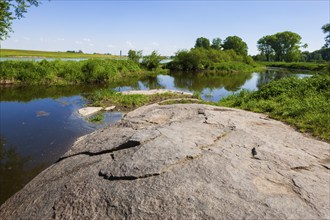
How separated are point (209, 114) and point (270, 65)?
10845cm

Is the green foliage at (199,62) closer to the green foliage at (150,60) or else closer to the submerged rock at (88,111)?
the green foliage at (150,60)

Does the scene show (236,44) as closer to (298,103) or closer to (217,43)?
(217,43)

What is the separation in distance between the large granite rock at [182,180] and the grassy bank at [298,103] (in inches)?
136

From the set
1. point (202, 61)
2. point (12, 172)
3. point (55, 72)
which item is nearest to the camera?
point (12, 172)

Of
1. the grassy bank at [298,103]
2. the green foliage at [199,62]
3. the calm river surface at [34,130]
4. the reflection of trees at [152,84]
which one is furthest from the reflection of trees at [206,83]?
the green foliage at [199,62]

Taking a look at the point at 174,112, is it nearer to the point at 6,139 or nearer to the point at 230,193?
the point at 230,193

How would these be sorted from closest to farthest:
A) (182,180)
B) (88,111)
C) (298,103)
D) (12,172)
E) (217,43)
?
(182,180), (12,172), (298,103), (88,111), (217,43)

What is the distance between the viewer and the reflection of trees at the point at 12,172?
824 centimetres

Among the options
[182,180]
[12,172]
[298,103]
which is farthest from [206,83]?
[182,180]

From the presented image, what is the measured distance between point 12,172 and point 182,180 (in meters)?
7.69

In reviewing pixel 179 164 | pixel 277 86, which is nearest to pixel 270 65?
pixel 277 86

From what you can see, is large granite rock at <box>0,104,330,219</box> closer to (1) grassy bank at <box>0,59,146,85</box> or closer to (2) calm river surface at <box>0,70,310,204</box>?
(2) calm river surface at <box>0,70,310,204</box>

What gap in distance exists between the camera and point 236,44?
4483 inches

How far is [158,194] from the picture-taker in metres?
4.54
